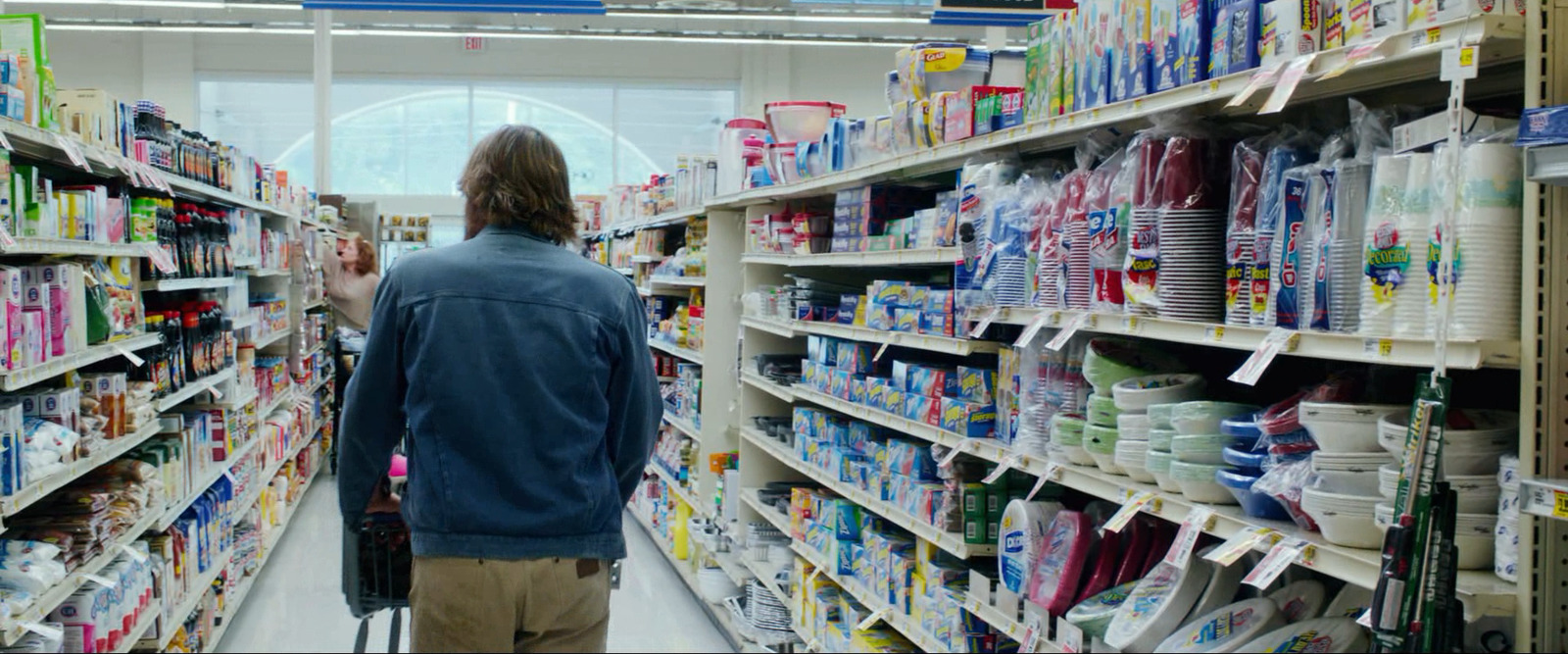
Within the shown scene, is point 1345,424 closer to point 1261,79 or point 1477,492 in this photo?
point 1477,492

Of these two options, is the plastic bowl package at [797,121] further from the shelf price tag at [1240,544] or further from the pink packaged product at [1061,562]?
the shelf price tag at [1240,544]

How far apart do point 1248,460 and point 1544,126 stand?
0.77 m

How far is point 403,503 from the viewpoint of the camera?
2.75 meters

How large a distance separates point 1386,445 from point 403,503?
1.95 meters

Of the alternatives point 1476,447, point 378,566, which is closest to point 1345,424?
point 1476,447

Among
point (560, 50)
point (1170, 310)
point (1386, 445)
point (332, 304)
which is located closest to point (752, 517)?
point (1170, 310)

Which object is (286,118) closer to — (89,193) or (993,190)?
(89,193)

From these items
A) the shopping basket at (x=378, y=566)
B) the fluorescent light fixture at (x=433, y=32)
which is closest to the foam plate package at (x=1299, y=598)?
the shopping basket at (x=378, y=566)

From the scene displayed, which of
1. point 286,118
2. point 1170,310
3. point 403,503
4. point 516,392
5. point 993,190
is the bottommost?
point 403,503

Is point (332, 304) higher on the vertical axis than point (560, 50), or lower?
lower

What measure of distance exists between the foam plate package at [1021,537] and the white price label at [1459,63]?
1498 mm

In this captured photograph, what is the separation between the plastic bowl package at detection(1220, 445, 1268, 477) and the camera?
2127mm

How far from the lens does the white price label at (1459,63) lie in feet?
5.28

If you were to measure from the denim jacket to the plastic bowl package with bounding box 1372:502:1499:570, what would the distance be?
5.09 ft
